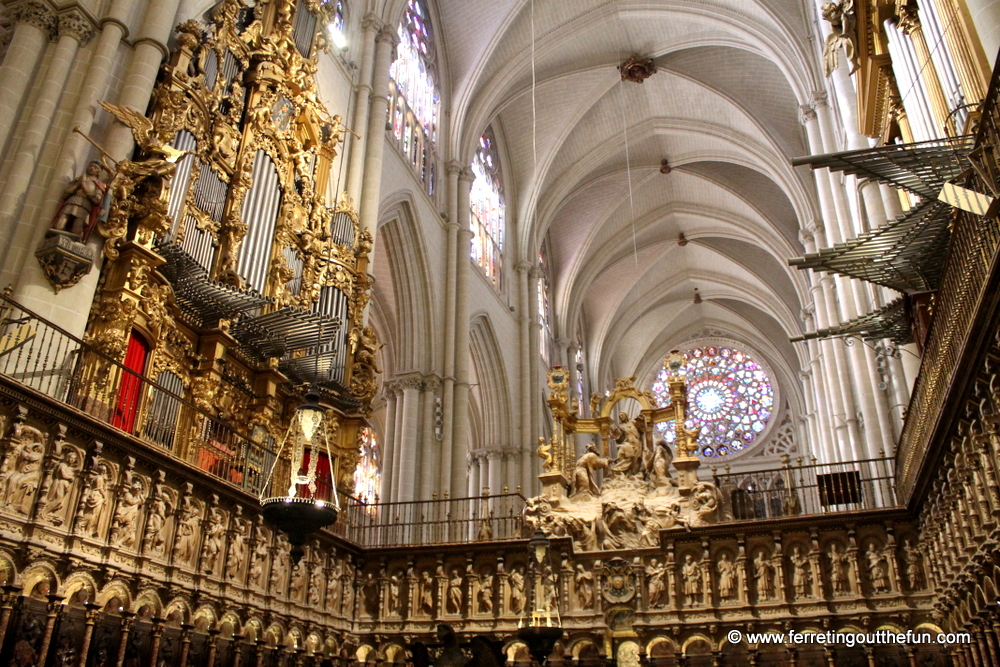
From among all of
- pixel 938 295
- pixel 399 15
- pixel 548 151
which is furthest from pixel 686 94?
pixel 938 295

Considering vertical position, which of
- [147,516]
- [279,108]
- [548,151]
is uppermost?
[548,151]

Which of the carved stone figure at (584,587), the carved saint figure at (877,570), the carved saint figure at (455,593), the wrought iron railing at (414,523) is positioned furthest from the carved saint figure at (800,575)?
the carved saint figure at (455,593)

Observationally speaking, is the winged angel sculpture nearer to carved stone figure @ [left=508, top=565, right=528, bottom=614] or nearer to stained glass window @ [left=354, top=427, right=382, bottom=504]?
carved stone figure @ [left=508, top=565, right=528, bottom=614]

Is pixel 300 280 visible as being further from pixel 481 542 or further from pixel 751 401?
pixel 751 401

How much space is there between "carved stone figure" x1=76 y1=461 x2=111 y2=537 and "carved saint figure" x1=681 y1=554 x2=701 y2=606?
8.79 metres

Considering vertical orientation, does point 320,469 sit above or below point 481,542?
above

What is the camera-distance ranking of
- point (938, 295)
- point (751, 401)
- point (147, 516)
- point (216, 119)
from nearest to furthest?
1. point (938, 295)
2. point (147, 516)
3. point (216, 119)
4. point (751, 401)

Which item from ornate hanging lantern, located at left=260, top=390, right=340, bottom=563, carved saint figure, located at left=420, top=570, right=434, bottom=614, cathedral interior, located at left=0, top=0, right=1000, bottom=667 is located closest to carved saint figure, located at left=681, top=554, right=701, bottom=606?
cathedral interior, located at left=0, top=0, right=1000, bottom=667

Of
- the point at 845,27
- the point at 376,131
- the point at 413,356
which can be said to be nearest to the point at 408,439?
the point at 413,356

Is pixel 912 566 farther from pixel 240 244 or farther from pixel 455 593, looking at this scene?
pixel 240 244

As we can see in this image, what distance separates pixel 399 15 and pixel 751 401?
999 inches

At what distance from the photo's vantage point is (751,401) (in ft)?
125

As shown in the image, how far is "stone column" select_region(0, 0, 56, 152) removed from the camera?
32.0 feet

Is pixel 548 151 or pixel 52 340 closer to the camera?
pixel 52 340
